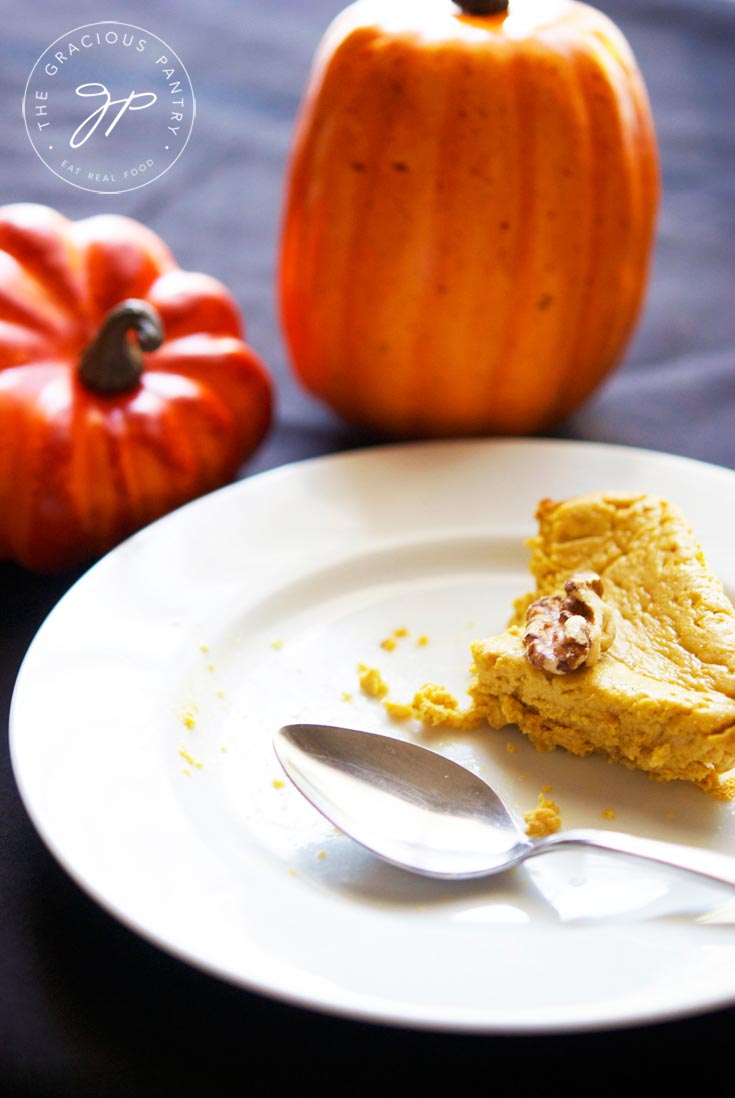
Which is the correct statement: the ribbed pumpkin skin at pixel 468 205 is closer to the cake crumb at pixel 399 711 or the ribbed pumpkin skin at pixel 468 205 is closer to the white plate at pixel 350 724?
the white plate at pixel 350 724

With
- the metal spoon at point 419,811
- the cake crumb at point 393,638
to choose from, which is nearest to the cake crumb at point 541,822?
the metal spoon at point 419,811

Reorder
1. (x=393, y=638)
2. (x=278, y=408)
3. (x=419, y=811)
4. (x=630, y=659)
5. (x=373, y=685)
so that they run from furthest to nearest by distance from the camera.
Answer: (x=278, y=408), (x=393, y=638), (x=373, y=685), (x=630, y=659), (x=419, y=811)

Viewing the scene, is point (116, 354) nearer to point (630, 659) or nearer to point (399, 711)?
point (399, 711)

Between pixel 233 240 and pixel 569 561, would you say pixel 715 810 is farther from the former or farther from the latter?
pixel 233 240

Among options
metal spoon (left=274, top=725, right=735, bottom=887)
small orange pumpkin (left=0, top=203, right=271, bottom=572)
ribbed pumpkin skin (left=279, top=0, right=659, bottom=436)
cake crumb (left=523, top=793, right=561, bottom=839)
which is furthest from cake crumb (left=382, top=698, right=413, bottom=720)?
ribbed pumpkin skin (left=279, top=0, right=659, bottom=436)

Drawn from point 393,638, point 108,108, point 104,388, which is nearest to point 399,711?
point 393,638

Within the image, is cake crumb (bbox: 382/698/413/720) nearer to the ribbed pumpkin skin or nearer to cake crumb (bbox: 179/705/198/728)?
cake crumb (bbox: 179/705/198/728)
